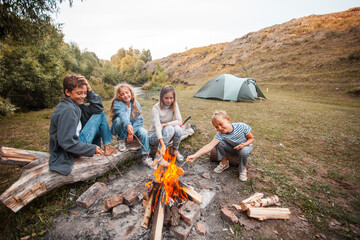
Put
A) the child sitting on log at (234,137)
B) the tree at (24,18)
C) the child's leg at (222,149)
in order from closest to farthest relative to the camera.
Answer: the child sitting on log at (234,137) < the child's leg at (222,149) < the tree at (24,18)

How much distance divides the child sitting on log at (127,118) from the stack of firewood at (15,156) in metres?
1.47

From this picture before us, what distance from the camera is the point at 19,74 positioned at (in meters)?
7.55

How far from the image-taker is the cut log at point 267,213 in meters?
1.98

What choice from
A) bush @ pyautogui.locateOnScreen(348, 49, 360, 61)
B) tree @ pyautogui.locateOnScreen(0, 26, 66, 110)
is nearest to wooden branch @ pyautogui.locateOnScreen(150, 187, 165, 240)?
tree @ pyautogui.locateOnScreen(0, 26, 66, 110)

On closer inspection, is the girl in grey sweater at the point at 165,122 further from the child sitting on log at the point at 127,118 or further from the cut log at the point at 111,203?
the cut log at the point at 111,203

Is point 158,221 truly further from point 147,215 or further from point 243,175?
point 243,175

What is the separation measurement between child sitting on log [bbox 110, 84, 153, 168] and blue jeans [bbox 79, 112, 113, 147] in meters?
0.32

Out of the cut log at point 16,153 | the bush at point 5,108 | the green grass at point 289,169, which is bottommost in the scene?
the green grass at point 289,169

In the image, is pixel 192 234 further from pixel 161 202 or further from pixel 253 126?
pixel 253 126

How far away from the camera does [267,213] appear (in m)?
1.99


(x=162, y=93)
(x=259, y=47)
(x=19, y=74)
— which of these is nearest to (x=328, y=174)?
(x=162, y=93)

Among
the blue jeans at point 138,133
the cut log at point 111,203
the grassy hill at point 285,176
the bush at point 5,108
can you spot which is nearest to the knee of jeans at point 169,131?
the blue jeans at point 138,133

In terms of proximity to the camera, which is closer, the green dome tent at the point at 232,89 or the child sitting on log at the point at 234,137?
the child sitting on log at the point at 234,137

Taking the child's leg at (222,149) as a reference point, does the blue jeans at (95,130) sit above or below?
above
